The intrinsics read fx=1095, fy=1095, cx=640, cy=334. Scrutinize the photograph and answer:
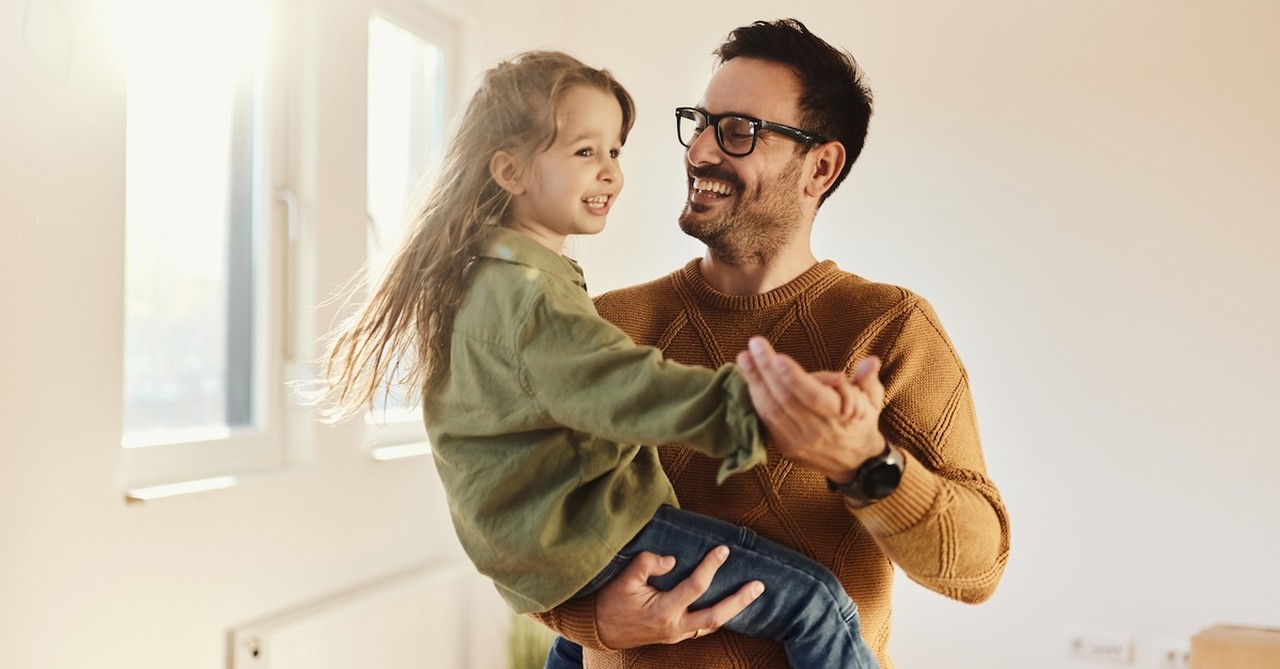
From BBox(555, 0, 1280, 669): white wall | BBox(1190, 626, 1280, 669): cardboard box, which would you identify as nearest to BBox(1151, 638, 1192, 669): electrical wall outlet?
BBox(555, 0, 1280, 669): white wall

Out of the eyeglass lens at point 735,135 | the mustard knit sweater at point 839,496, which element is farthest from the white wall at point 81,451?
the eyeglass lens at point 735,135

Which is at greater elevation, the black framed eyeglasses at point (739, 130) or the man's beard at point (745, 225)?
the black framed eyeglasses at point (739, 130)

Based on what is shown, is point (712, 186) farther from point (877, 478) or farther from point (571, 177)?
point (877, 478)

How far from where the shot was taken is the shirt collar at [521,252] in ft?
4.10

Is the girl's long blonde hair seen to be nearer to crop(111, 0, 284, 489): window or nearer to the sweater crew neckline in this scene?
the sweater crew neckline

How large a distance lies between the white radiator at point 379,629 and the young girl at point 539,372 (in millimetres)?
1355

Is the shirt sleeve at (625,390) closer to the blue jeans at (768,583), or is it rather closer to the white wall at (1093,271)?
the blue jeans at (768,583)

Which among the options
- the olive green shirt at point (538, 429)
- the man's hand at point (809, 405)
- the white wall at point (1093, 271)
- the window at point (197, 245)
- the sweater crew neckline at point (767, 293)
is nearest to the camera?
the man's hand at point (809, 405)

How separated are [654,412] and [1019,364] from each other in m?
2.63

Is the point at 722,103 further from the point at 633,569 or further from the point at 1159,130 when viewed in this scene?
the point at 1159,130

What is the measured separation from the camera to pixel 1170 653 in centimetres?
321

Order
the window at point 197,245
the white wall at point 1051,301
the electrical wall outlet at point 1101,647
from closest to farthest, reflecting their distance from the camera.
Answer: the window at point 197,245 → the white wall at point 1051,301 → the electrical wall outlet at point 1101,647

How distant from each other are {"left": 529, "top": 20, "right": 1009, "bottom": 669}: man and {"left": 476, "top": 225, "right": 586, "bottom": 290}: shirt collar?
1.02ft

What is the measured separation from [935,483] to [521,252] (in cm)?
54
